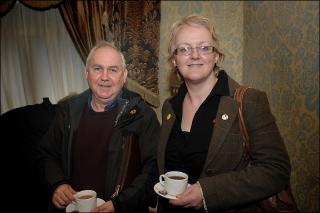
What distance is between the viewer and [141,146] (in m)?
1.16

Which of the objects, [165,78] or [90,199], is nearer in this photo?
[90,199]

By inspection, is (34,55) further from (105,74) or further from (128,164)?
(128,164)

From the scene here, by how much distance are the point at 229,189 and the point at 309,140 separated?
947 millimetres

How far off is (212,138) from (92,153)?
1.55ft

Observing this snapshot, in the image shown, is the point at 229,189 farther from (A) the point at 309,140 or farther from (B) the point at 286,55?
(B) the point at 286,55

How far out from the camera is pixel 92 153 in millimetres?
1099

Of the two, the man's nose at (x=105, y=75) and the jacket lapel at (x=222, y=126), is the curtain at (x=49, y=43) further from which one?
the jacket lapel at (x=222, y=126)

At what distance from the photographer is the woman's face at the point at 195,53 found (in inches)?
43.2

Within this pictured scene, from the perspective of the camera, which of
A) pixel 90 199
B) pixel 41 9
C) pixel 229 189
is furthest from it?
pixel 41 9

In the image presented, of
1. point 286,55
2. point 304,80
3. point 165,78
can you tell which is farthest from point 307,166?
point 165,78

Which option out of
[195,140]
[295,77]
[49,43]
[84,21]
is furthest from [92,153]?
[49,43]

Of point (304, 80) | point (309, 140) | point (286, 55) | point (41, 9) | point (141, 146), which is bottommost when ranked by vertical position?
point (309, 140)

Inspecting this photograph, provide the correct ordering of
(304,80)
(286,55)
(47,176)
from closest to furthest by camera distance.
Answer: (47,176), (304,80), (286,55)

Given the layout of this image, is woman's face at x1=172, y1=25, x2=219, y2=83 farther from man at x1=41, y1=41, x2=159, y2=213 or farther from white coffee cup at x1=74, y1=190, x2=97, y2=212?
white coffee cup at x1=74, y1=190, x2=97, y2=212
